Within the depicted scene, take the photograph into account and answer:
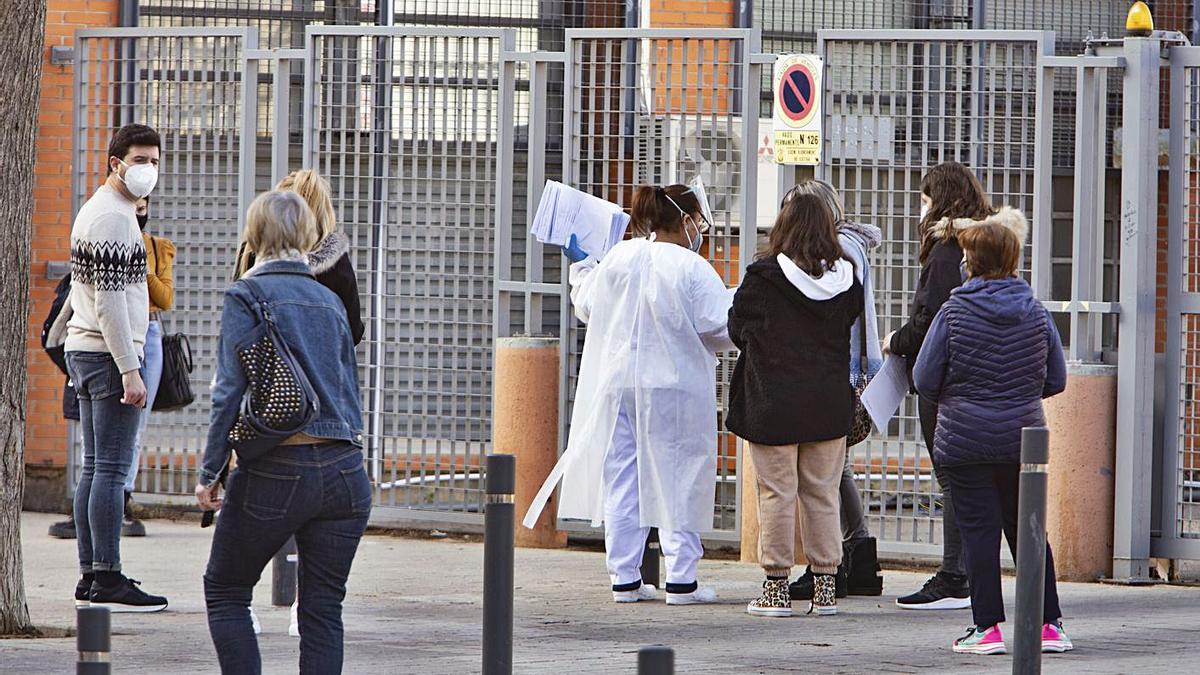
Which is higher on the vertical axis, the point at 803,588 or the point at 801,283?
the point at 801,283

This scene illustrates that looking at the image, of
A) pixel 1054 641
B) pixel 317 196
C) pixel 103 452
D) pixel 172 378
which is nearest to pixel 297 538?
pixel 317 196

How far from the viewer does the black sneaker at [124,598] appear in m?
8.33

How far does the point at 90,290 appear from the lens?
8172 millimetres

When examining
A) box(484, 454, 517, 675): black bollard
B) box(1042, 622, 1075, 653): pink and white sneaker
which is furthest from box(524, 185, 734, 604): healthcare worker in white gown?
box(484, 454, 517, 675): black bollard

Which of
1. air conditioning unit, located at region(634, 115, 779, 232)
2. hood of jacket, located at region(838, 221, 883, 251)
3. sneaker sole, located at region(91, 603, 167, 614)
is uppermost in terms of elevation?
air conditioning unit, located at region(634, 115, 779, 232)

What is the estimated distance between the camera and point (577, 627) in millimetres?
8156

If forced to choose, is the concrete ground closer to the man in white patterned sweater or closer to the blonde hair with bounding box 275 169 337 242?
the man in white patterned sweater

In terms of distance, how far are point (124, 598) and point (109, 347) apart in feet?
3.61

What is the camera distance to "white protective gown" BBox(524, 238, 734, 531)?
8695mm

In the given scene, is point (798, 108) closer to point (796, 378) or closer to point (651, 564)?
point (796, 378)

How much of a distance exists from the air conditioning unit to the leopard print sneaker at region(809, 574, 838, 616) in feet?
8.50

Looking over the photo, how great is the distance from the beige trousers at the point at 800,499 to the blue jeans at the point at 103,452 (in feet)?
8.70

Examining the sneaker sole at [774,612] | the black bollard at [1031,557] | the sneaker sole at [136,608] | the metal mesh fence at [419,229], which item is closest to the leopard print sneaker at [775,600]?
the sneaker sole at [774,612]

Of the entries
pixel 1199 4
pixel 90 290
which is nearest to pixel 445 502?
pixel 90 290
